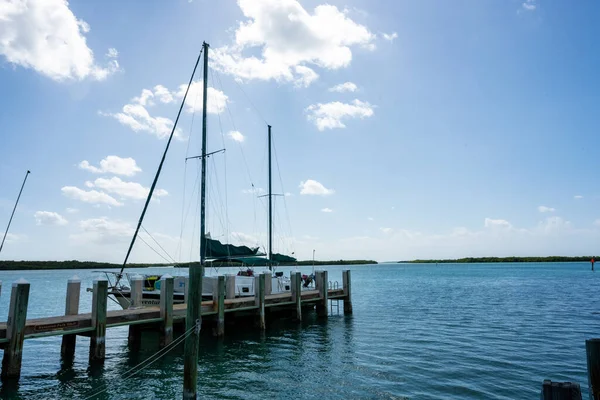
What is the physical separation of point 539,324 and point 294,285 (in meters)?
13.9

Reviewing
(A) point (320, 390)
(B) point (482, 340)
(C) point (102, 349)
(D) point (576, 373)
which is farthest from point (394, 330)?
(C) point (102, 349)

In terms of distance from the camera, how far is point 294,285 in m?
22.8

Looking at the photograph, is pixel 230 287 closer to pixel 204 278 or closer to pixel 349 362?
pixel 204 278

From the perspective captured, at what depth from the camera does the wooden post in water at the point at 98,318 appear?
521 inches

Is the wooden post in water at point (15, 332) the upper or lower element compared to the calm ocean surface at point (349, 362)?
upper

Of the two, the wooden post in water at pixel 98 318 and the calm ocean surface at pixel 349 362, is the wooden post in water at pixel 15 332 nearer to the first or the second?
the calm ocean surface at pixel 349 362

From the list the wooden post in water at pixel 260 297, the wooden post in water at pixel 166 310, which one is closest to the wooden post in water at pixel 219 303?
the wooden post in water at pixel 260 297

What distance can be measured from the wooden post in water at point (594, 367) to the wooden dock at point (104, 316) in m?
12.3

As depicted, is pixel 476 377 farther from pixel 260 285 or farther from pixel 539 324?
pixel 539 324

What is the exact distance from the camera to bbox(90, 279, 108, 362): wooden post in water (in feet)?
43.4

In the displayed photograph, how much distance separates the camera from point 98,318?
13.2m

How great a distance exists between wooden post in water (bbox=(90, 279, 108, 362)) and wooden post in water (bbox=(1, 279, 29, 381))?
2096mm

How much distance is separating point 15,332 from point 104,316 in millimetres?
2535

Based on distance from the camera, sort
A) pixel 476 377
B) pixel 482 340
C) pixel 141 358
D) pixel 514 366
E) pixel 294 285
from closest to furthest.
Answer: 1. pixel 476 377
2. pixel 514 366
3. pixel 141 358
4. pixel 482 340
5. pixel 294 285
